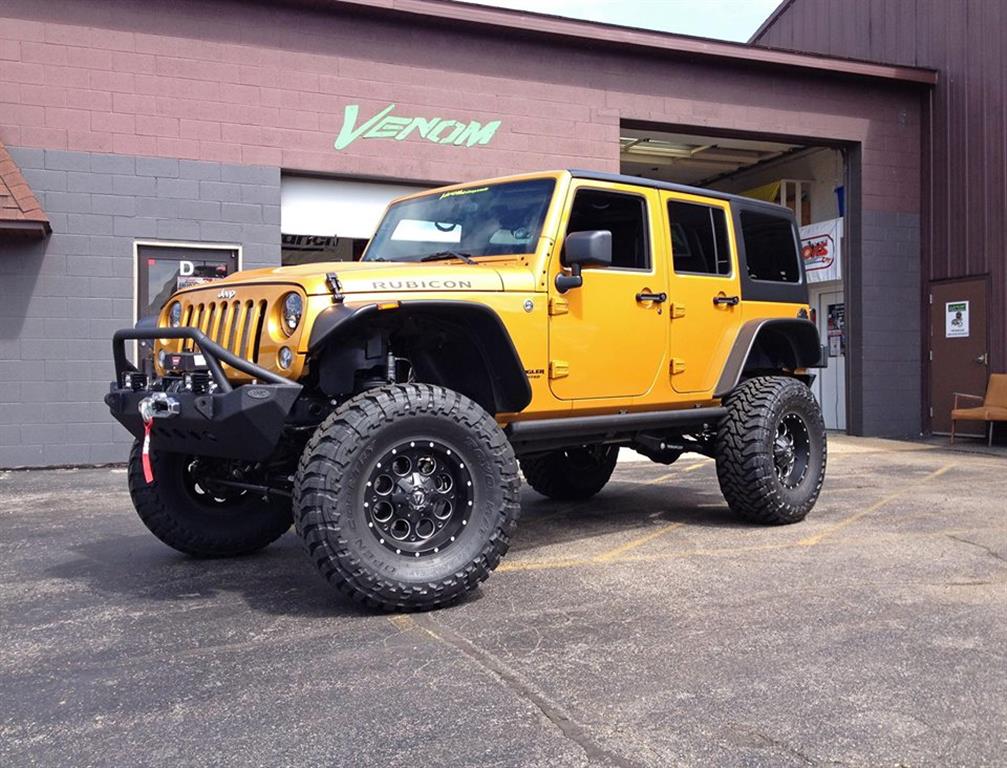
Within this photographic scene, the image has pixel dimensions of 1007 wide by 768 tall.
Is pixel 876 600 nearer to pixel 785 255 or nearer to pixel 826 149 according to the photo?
pixel 785 255

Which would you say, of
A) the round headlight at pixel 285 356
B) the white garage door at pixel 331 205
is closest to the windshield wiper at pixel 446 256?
the round headlight at pixel 285 356

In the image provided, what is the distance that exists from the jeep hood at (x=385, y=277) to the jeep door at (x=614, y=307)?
475 millimetres

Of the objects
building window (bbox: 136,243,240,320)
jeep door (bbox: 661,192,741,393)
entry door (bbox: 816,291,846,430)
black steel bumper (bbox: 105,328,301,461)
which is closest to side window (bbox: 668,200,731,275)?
jeep door (bbox: 661,192,741,393)

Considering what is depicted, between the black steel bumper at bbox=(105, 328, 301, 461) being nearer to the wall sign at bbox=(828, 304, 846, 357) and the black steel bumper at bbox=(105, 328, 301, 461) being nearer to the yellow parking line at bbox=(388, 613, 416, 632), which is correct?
the yellow parking line at bbox=(388, 613, 416, 632)

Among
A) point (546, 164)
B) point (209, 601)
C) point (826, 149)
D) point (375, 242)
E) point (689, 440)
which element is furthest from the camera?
point (826, 149)

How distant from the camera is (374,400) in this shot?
13.4ft

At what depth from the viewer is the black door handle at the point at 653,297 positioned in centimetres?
541

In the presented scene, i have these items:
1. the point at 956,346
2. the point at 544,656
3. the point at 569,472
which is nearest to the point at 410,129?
the point at 569,472

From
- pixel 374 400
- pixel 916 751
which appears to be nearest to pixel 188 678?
pixel 374 400

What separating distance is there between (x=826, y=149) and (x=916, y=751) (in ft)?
46.7

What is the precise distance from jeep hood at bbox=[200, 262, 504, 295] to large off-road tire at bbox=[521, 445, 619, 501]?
2.78m

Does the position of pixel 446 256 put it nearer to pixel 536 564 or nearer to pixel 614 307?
pixel 614 307

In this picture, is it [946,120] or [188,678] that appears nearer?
[188,678]

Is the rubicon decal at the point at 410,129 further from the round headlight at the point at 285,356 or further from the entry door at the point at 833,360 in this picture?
the round headlight at the point at 285,356
